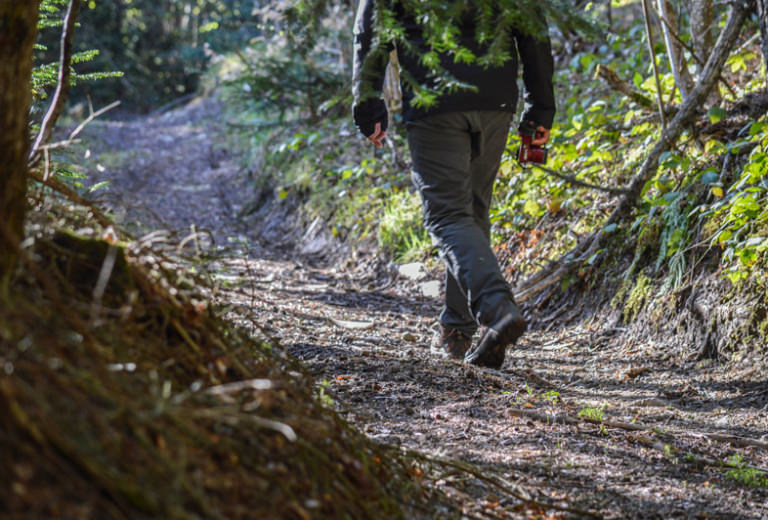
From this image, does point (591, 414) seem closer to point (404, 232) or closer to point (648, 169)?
point (648, 169)

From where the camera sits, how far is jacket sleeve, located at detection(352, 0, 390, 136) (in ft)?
6.46

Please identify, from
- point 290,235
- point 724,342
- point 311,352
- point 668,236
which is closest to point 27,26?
point 311,352

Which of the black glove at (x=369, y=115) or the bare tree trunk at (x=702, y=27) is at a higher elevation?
the bare tree trunk at (x=702, y=27)

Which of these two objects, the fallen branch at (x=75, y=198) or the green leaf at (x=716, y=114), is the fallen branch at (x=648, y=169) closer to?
the green leaf at (x=716, y=114)

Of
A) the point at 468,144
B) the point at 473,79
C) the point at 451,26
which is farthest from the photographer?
the point at 468,144

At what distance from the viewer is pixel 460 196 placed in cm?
345

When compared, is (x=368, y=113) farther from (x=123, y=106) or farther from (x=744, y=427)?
(x=123, y=106)

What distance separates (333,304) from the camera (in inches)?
215

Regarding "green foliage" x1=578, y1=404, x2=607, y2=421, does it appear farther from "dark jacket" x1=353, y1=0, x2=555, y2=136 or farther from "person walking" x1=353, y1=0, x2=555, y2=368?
"dark jacket" x1=353, y1=0, x2=555, y2=136

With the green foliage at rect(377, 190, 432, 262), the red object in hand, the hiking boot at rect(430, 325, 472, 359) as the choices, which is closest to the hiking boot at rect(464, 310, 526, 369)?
the hiking boot at rect(430, 325, 472, 359)

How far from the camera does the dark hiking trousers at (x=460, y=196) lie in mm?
3281

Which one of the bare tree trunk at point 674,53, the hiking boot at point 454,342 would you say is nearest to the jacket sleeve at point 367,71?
the hiking boot at point 454,342

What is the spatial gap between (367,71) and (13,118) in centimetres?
100

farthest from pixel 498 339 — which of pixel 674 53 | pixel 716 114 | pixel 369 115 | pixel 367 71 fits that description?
pixel 674 53
